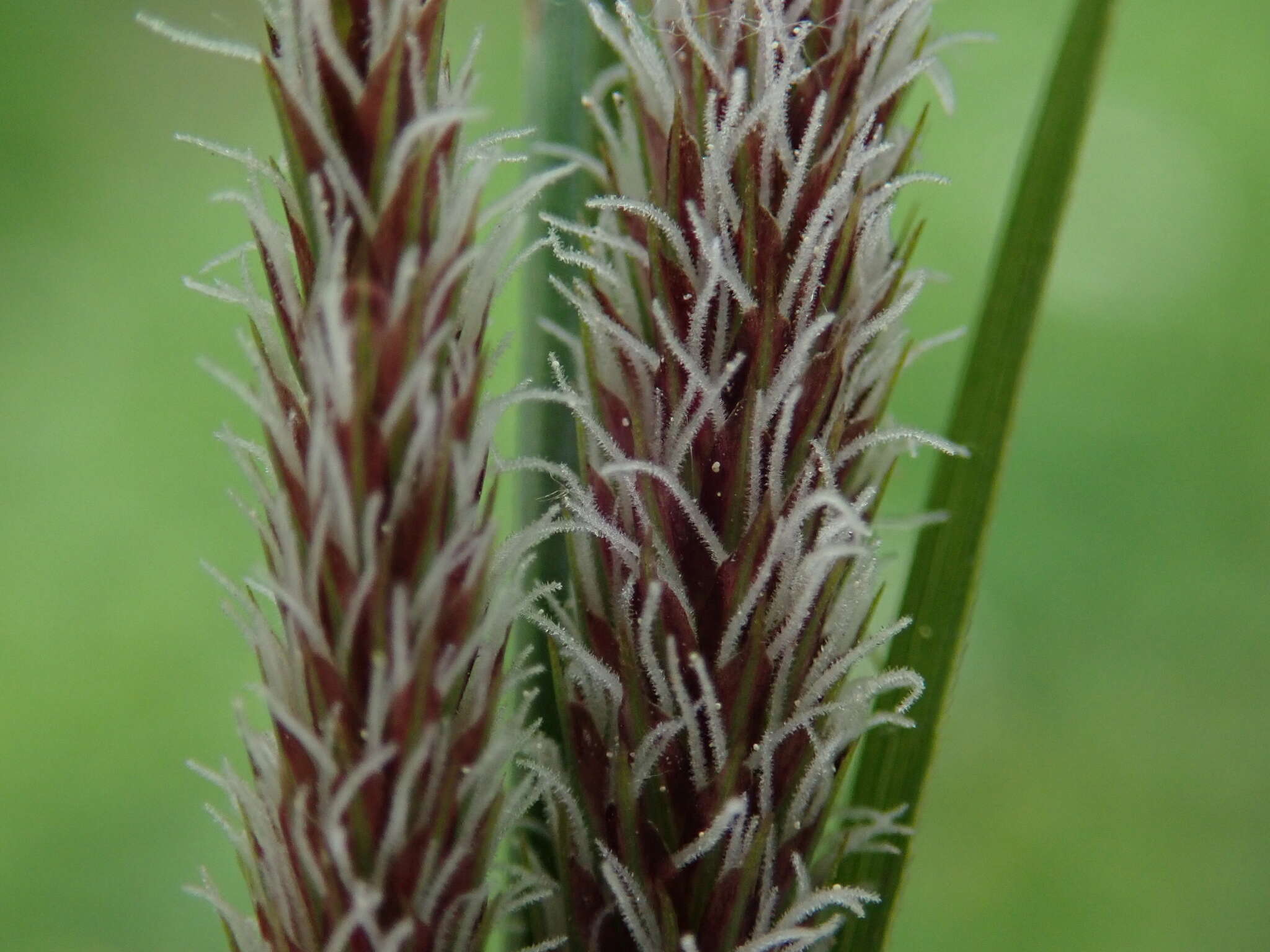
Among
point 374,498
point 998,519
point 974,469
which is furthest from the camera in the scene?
point 998,519

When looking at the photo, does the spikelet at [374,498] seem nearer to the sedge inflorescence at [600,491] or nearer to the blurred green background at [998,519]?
the sedge inflorescence at [600,491]

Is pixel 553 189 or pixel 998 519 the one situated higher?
pixel 553 189

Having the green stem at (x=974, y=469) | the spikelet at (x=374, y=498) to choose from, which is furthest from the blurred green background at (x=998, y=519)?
the spikelet at (x=374, y=498)

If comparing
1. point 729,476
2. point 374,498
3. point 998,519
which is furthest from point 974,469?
point 998,519

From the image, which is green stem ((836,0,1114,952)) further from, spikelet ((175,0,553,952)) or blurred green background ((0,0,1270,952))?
blurred green background ((0,0,1270,952))

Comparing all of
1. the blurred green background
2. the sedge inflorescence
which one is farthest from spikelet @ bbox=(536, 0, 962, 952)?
the blurred green background

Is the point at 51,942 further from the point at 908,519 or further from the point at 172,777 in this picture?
the point at 908,519

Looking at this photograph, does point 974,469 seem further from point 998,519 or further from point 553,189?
point 998,519
